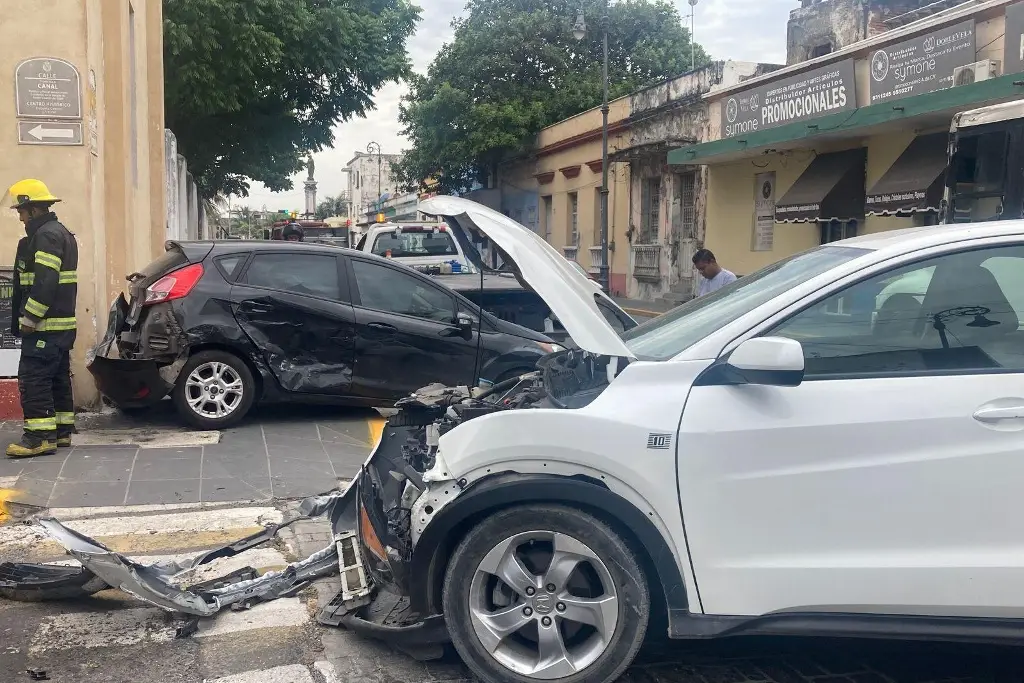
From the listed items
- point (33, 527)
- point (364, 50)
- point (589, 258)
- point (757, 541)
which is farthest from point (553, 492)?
point (589, 258)

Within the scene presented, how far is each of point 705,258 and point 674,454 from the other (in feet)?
18.2

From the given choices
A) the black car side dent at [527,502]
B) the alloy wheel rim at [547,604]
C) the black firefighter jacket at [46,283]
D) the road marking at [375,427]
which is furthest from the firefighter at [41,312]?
the alloy wheel rim at [547,604]

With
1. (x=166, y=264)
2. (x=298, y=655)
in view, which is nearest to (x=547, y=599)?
(x=298, y=655)

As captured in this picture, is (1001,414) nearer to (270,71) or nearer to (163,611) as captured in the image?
(163,611)

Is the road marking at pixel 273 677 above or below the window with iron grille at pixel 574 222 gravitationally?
below

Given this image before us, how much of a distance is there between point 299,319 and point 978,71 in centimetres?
1209

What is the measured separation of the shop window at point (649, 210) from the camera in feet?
85.8

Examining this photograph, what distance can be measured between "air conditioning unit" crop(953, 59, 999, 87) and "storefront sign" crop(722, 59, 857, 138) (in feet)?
9.08

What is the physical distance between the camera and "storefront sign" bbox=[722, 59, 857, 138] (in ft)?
59.1

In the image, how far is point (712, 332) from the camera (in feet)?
11.3

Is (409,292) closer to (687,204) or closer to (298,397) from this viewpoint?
(298,397)

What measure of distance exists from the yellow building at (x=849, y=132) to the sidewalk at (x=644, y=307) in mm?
1996

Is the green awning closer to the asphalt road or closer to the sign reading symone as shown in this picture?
the asphalt road

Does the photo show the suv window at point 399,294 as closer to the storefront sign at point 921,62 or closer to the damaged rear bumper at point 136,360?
the damaged rear bumper at point 136,360
